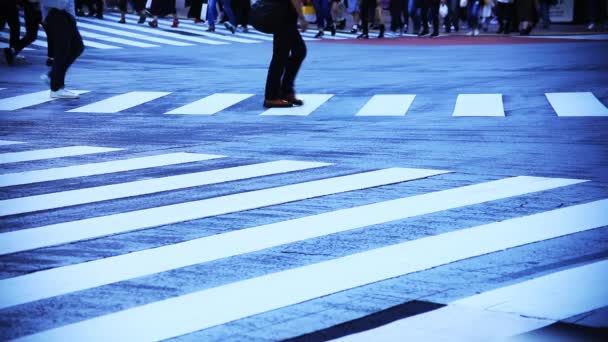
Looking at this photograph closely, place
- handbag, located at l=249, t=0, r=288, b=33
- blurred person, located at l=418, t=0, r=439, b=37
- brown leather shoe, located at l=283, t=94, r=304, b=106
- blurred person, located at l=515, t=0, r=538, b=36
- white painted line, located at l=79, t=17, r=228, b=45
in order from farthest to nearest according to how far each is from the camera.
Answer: blurred person, located at l=418, t=0, r=439, b=37
blurred person, located at l=515, t=0, r=538, b=36
white painted line, located at l=79, t=17, r=228, b=45
brown leather shoe, located at l=283, t=94, r=304, b=106
handbag, located at l=249, t=0, r=288, b=33

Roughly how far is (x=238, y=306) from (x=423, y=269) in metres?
0.92

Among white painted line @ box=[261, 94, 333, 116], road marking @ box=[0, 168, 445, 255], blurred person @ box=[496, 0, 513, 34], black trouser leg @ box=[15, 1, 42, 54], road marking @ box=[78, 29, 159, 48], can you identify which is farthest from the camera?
blurred person @ box=[496, 0, 513, 34]

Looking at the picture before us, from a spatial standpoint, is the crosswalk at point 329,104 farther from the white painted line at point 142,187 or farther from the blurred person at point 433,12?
the blurred person at point 433,12

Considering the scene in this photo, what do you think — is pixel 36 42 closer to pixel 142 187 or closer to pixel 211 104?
pixel 211 104

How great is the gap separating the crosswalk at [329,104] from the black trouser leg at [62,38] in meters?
0.51

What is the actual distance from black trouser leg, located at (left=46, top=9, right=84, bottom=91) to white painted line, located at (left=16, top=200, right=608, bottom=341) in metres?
8.09

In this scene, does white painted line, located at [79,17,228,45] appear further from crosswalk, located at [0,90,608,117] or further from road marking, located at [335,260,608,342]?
road marking, located at [335,260,608,342]

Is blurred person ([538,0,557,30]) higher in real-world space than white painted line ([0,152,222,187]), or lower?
lower

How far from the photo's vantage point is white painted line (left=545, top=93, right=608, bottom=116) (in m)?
10.4

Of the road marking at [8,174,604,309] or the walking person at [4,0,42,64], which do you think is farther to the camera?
the walking person at [4,0,42,64]

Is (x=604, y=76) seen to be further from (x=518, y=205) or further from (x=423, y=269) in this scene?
(x=423, y=269)

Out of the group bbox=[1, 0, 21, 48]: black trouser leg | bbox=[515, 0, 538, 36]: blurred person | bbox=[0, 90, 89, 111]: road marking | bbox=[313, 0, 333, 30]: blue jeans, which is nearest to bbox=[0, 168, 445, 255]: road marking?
bbox=[0, 90, 89, 111]: road marking

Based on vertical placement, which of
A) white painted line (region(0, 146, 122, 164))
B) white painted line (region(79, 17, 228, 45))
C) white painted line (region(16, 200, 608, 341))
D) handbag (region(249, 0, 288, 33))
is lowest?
white painted line (region(79, 17, 228, 45))

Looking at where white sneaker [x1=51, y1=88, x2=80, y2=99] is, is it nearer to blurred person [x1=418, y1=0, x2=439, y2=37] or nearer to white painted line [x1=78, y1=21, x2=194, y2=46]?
white painted line [x1=78, y1=21, x2=194, y2=46]
